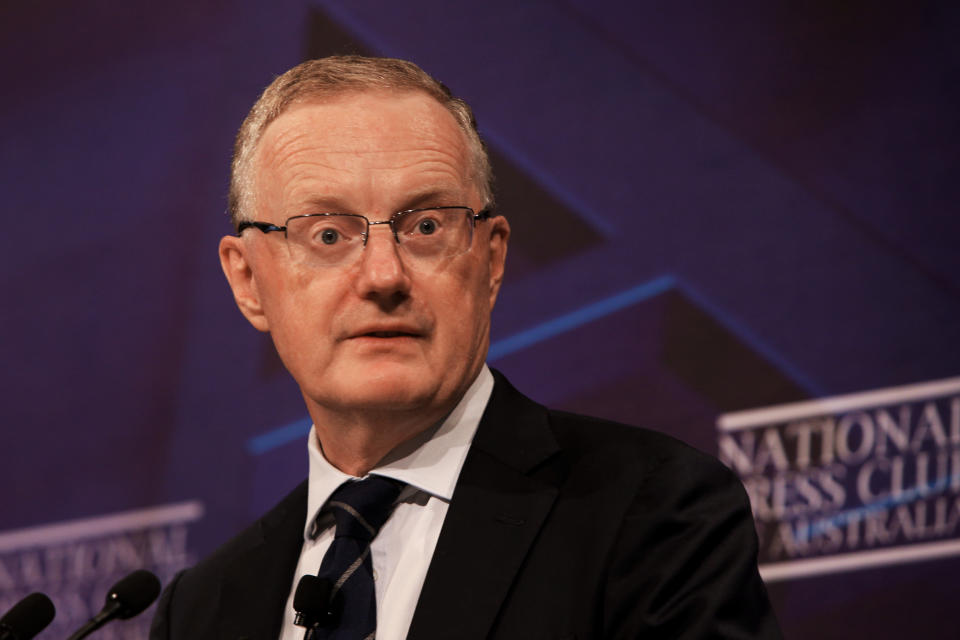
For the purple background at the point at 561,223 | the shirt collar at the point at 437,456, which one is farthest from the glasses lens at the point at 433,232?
the purple background at the point at 561,223

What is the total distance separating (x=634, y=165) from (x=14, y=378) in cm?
214

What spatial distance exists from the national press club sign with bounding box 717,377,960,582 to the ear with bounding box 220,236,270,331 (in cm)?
152

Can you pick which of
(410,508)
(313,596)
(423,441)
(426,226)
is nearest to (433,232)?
(426,226)

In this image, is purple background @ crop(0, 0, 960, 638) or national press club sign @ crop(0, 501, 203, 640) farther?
national press club sign @ crop(0, 501, 203, 640)

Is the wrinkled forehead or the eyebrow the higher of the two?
the wrinkled forehead

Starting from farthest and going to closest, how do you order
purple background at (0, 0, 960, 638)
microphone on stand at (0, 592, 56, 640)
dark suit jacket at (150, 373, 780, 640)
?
1. purple background at (0, 0, 960, 638)
2. microphone on stand at (0, 592, 56, 640)
3. dark suit jacket at (150, 373, 780, 640)

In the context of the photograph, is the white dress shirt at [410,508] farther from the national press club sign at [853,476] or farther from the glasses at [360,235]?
the national press club sign at [853,476]

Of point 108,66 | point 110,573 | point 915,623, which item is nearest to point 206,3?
point 108,66

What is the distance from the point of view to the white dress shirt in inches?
71.2

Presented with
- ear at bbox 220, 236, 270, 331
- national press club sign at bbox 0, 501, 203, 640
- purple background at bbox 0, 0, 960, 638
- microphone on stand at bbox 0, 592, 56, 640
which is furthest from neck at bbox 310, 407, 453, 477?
national press club sign at bbox 0, 501, 203, 640

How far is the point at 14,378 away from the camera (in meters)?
3.76

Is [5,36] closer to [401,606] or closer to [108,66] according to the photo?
[108,66]

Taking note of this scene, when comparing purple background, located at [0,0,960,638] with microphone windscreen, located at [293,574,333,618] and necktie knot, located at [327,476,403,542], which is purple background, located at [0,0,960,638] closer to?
necktie knot, located at [327,476,403,542]

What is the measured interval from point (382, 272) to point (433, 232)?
0.45 feet
